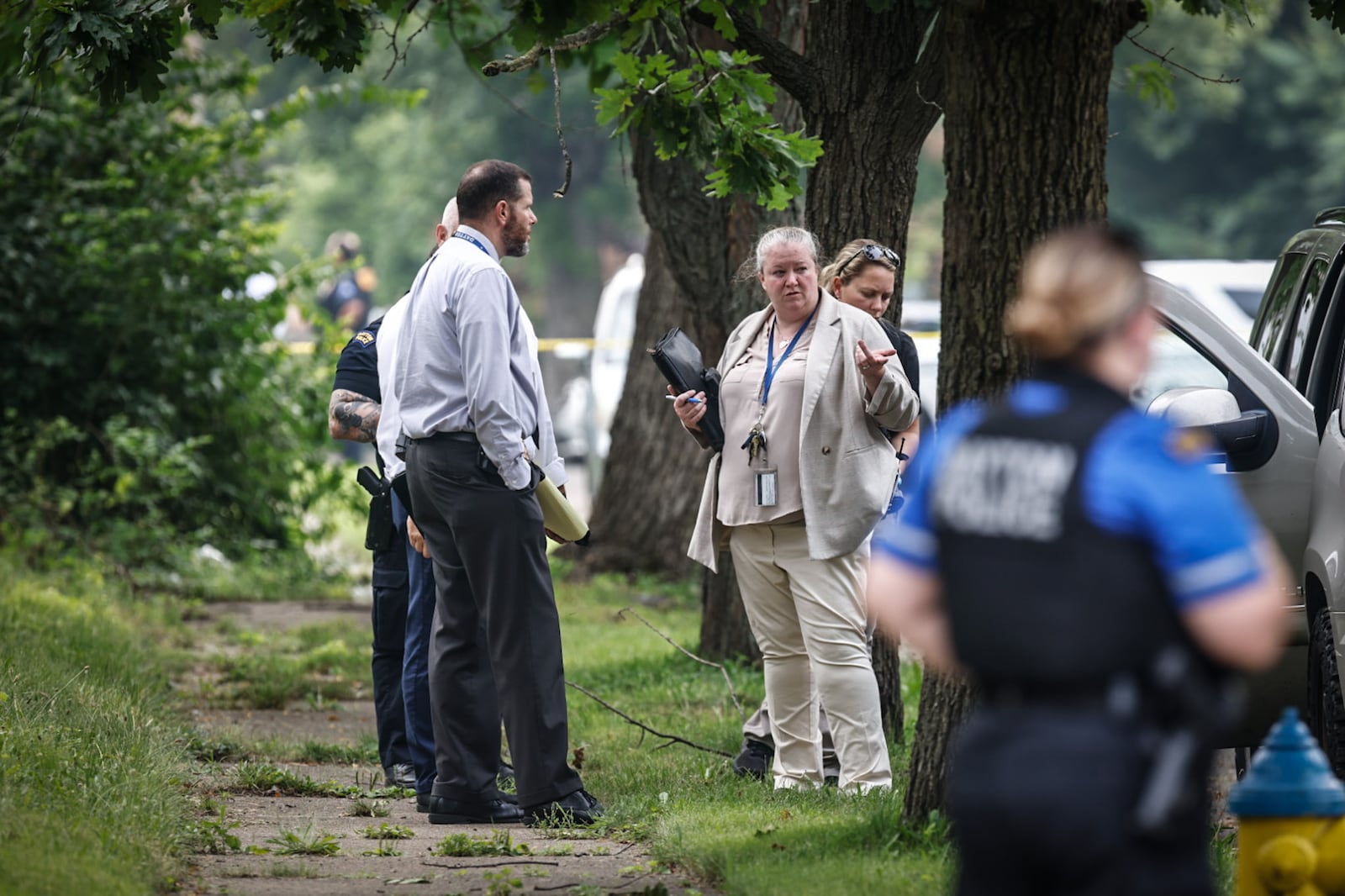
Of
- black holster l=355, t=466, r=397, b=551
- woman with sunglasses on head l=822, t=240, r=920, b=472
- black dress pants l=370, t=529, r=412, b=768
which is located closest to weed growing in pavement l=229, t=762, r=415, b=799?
black dress pants l=370, t=529, r=412, b=768

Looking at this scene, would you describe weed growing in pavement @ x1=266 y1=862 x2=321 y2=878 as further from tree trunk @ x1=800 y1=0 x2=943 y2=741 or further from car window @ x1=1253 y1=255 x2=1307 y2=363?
car window @ x1=1253 y1=255 x2=1307 y2=363

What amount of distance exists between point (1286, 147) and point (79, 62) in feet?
123

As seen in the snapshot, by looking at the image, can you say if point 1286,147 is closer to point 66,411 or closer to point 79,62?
point 66,411

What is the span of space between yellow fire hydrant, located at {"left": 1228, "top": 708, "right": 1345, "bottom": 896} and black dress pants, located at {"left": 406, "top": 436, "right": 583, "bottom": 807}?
8.96 ft

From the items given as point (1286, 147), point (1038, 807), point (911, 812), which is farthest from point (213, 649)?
point (1286, 147)

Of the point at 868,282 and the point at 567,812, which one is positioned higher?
the point at 868,282

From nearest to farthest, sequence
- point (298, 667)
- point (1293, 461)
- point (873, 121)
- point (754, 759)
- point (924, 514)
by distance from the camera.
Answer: point (924, 514) → point (1293, 461) → point (754, 759) → point (873, 121) → point (298, 667)

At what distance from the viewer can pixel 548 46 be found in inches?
239

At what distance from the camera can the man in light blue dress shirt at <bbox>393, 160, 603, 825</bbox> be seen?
5891 millimetres

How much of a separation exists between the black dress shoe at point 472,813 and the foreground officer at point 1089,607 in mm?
3309

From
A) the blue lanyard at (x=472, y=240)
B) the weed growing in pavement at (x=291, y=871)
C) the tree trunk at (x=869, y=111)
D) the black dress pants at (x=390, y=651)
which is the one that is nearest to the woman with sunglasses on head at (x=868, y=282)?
the tree trunk at (x=869, y=111)

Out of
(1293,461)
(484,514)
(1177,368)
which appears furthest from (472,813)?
(1177,368)

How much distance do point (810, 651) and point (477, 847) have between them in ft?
4.68

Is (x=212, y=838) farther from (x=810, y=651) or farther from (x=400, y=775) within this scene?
(x=810, y=651)
